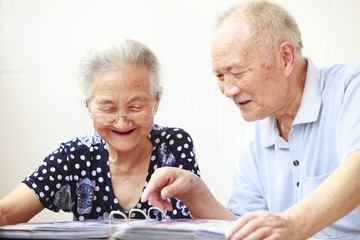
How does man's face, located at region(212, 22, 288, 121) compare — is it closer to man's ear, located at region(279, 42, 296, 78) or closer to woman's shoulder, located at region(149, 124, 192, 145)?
man's ear, located at region(279, 42, 296, 78)

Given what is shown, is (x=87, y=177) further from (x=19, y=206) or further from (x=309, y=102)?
(x=309, y=102)

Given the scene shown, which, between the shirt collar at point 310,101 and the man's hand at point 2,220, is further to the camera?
the shirt collar at point 310,101

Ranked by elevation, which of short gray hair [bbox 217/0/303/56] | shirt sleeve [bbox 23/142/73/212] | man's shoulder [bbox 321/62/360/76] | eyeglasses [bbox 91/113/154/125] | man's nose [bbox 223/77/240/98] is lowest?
shirt sleeve [bbox 23/142/73/212]

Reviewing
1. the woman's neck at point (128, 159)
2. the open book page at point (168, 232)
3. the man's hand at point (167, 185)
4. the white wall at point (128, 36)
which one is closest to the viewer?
the open book page at point (168, 232)

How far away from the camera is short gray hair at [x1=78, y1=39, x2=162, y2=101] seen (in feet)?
5.19

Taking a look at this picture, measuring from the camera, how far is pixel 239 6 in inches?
62.5

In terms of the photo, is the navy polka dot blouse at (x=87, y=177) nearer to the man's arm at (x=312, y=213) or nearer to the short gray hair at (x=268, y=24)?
the short gray hair at (x=268, y=24)

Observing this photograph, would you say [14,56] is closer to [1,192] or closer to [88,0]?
[88,0]


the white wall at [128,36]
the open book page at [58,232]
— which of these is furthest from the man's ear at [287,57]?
the white wall at [128,36]

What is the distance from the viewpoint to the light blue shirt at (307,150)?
1.48 meters

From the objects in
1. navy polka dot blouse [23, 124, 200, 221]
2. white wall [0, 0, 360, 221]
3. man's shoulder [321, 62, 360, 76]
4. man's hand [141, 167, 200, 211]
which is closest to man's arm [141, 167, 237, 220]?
man's hand [141, 167, 200, 211]

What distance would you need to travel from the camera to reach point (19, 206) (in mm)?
1506

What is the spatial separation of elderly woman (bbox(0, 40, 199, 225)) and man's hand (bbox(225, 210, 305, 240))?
26.0 inches

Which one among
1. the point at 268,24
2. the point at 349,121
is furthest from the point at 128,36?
the point at 349,121
